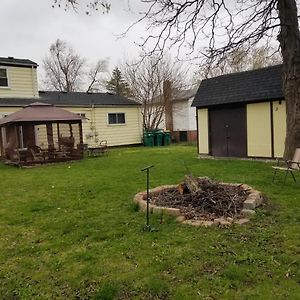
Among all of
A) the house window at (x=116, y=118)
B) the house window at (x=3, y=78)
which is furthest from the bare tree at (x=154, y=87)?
the house window at (x=3, y=78)

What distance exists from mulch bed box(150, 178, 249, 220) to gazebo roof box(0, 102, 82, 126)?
927 cm

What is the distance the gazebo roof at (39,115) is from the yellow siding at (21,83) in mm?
4232

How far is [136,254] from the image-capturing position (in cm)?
396

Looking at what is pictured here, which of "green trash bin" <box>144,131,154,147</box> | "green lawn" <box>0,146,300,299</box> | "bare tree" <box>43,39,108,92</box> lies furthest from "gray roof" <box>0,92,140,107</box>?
"bare tree" <box>43,39,108,92</box>

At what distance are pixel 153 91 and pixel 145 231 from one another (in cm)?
2316

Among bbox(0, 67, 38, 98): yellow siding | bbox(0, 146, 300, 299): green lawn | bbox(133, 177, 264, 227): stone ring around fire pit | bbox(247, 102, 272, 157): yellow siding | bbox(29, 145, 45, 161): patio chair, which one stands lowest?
bbox(0, 146, 300, 299): green lawn

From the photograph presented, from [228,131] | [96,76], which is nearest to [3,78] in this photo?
[228,131]

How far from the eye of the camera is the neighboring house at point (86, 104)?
61.2 ft

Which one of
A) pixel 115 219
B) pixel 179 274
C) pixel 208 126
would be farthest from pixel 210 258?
pixel 208 126

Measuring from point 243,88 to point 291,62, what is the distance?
3.27 meters

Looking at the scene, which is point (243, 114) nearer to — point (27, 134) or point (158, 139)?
point (158, 139)

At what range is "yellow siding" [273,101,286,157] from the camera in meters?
11.8

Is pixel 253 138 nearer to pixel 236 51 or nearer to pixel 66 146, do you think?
pixel 236 51

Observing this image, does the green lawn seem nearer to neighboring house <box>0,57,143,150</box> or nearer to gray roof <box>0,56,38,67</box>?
neighboring house <box>0,57,143,150</box>
